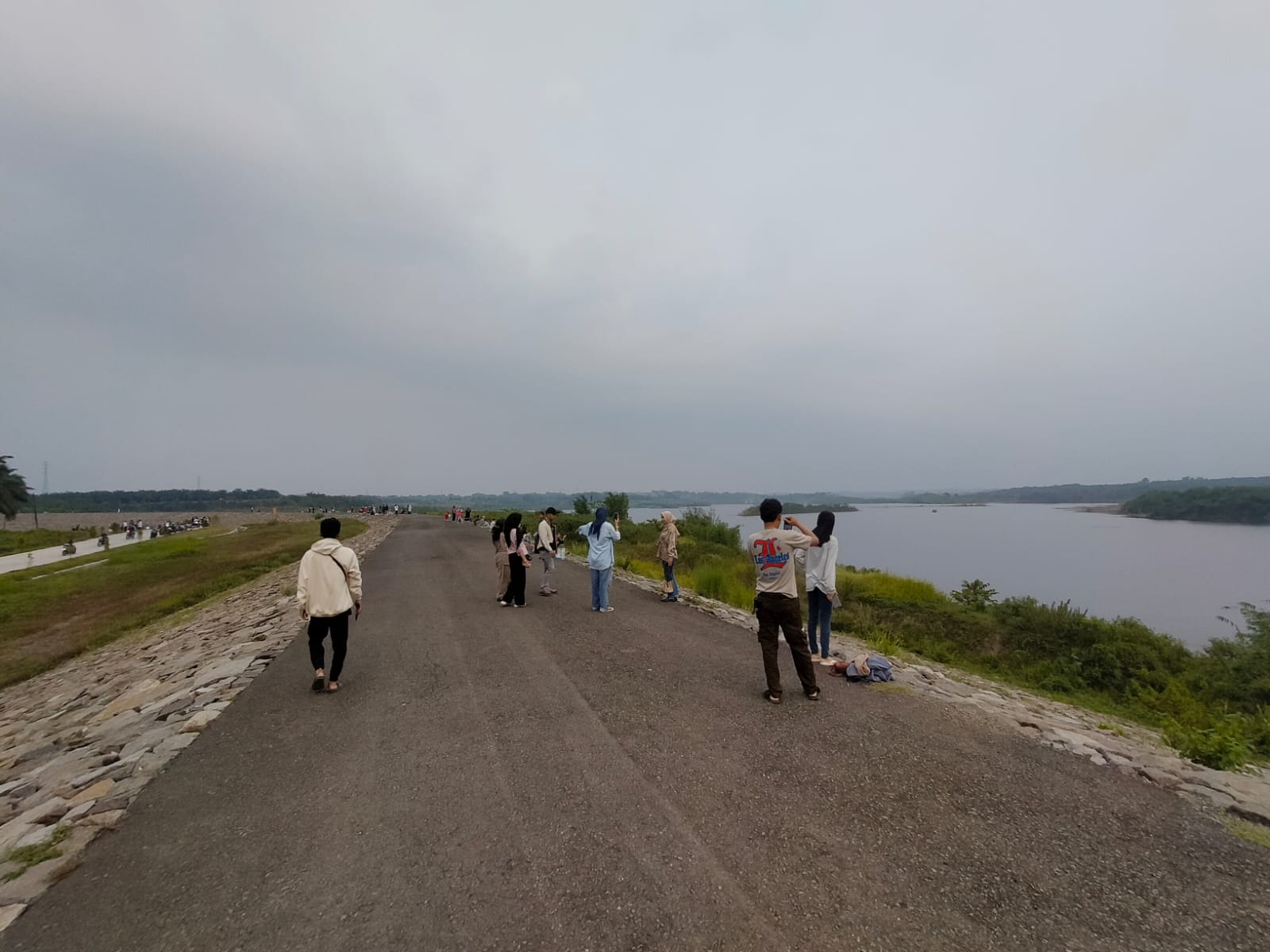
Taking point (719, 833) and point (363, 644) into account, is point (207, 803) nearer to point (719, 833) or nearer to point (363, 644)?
point (719, 833)

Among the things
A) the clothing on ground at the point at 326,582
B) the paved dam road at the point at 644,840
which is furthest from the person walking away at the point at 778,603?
the clothing on ground at the point at 326,582

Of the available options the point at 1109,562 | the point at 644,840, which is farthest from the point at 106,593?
the point at 1109,562

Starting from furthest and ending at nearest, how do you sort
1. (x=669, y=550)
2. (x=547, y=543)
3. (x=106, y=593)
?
(x=106, y=593), (x=547, y=543), (x=669, y=550)

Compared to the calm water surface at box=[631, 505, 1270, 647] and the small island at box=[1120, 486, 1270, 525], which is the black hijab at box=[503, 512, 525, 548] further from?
the small island at box=[1120, 486, 1270, 525]

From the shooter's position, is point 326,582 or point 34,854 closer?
point 34,854

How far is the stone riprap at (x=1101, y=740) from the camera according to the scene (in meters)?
4.13

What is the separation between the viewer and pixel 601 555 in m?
10.4

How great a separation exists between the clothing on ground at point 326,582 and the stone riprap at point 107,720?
1.44 m

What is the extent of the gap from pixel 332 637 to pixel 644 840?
15.8ft

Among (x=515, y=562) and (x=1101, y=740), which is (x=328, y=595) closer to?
(x=515, y=562)

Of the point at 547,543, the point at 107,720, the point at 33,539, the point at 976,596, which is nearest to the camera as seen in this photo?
the point at 107,720

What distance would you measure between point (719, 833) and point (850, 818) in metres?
0.96

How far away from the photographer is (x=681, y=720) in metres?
5.38

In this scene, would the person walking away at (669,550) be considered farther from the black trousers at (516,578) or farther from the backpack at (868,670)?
the backpack at (868,670)
